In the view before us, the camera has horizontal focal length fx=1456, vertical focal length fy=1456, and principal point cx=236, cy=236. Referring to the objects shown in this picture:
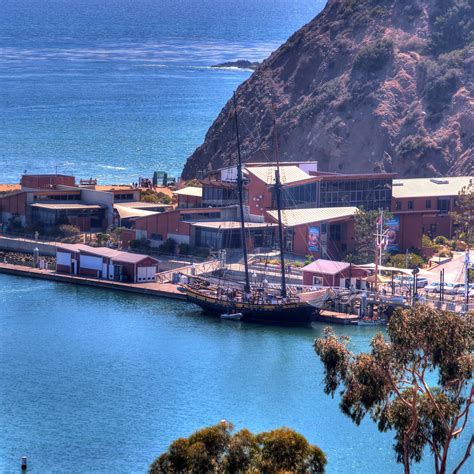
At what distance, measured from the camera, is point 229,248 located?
71.1 metres

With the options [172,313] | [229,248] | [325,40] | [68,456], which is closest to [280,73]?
[325,40]

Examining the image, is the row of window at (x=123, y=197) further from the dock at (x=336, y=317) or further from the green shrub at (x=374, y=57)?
the dock at (x=336, y=317)

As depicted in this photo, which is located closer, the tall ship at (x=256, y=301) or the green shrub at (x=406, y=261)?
the tall ship at (x=256, y=301)

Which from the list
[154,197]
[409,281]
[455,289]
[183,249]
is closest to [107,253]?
[183,249]

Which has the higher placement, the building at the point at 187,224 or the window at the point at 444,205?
the window at the point at 444,205

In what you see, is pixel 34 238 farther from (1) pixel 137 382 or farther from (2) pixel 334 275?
(1) pixel 137 382

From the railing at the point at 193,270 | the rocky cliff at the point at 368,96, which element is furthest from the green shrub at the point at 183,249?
the rocky cliff at the point at 368,96

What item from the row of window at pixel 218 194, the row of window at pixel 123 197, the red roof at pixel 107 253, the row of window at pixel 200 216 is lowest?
the red roof at pixel 107 253

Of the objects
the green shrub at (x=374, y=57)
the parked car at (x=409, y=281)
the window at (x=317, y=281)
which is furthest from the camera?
the green shrub at (x=374, y=57)

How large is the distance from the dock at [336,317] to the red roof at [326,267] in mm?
2706

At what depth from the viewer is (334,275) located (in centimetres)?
6300

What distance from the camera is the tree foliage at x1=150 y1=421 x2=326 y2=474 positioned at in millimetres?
27594

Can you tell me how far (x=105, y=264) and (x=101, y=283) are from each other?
152 centimetres

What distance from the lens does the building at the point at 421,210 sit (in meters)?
71.9
